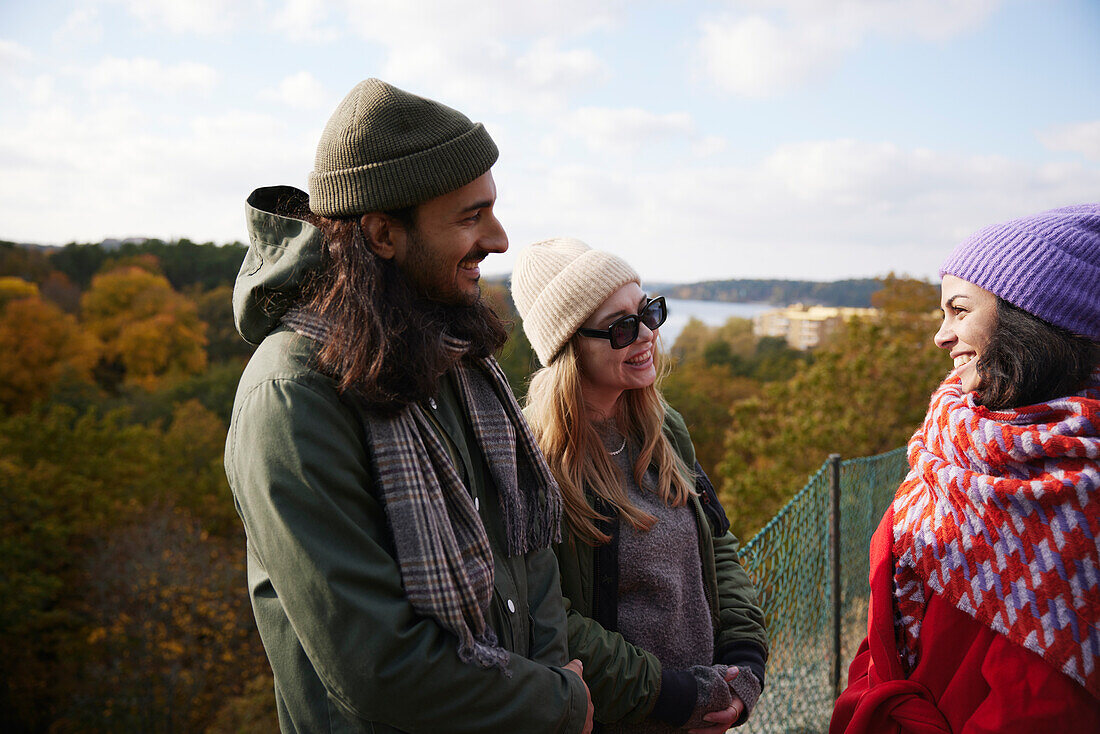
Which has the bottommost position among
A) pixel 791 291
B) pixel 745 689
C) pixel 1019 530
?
pixel 745 689

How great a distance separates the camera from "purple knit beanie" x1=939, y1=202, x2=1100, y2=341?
5.37 feet

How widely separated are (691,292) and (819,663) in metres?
22.7

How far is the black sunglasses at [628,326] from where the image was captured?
221 centimetres

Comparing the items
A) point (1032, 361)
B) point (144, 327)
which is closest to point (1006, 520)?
point (1032, 361)

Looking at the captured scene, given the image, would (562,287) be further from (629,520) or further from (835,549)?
(835,549)

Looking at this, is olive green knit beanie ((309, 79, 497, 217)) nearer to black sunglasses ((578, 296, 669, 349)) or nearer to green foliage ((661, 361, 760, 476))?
black sunglasses ((578, 296, 669, 349))

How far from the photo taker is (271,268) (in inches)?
58.7

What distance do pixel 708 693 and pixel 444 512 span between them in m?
0.97

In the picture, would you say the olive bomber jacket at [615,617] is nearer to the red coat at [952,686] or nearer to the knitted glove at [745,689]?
the knitted glove at [745,689]

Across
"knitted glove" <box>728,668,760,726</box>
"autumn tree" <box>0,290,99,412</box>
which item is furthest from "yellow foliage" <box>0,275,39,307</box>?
"knitted glove" <box>728,668,760,726</box>

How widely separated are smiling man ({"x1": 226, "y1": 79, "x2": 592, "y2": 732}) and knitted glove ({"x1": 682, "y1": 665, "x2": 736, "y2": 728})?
452mm

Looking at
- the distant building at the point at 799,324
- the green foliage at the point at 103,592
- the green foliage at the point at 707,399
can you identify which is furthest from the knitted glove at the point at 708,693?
the distant building at the point at 799,324

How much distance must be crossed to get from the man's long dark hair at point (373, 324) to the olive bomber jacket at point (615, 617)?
0.74 meters

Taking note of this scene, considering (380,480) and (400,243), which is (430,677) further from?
(400,243)
